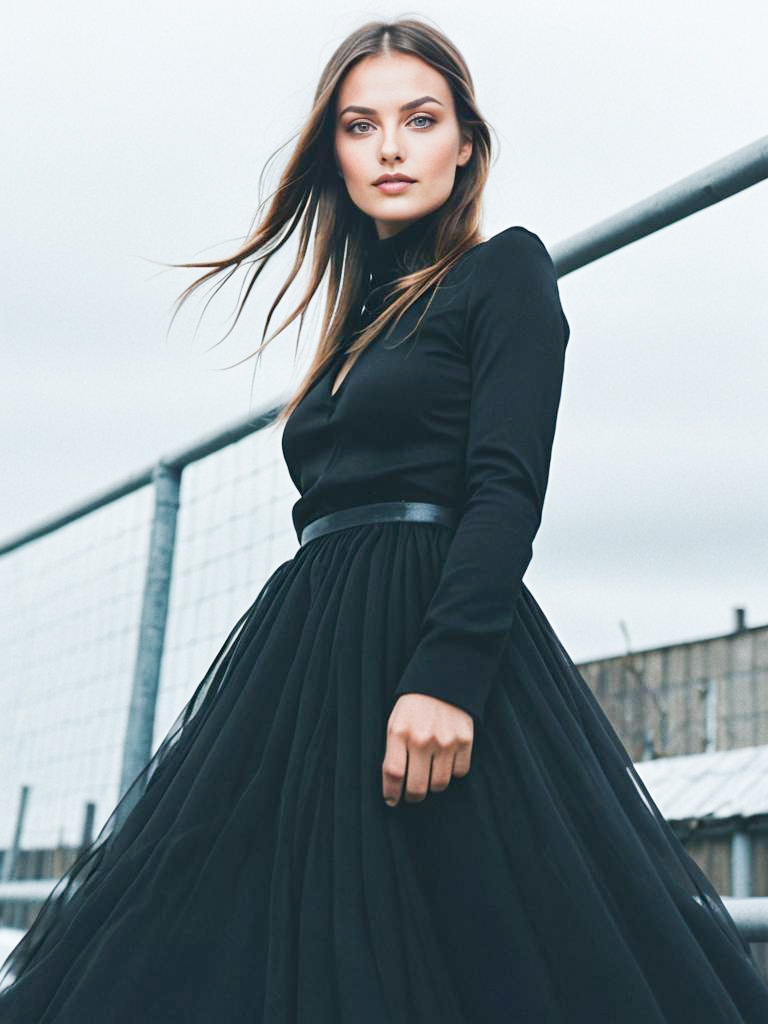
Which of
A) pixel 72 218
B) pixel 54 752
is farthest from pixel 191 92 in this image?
pixel 54 752

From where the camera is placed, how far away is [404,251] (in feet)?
6.37

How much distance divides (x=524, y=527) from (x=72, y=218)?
9.97 feet

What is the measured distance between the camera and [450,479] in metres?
1.65

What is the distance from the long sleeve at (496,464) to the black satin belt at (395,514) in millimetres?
25

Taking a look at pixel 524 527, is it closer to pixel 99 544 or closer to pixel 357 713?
pixel 357 713

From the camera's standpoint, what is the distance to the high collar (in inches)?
75.4

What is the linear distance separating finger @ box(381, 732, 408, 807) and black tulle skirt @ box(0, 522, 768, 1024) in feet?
0.04

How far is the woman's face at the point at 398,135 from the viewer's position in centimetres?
186

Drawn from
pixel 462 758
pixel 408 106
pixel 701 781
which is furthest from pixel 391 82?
pixel 701 781

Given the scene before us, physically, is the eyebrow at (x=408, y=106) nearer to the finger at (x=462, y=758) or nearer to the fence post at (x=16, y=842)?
the finger at (x=462, y=758)

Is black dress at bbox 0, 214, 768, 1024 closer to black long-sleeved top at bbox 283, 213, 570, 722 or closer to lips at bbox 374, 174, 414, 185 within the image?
black long-sleeved top at bbox 283, 213, 570, 722

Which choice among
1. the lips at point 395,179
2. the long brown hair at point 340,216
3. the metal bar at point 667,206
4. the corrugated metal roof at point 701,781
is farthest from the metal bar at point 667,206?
the corrugated metal roof at point 701,781

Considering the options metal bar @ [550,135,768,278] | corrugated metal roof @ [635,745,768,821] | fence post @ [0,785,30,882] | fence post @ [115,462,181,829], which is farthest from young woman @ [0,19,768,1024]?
corrugated metal roof @ [635,745,768,821]

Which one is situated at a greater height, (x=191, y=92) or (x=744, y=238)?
(x=191, y=92)
